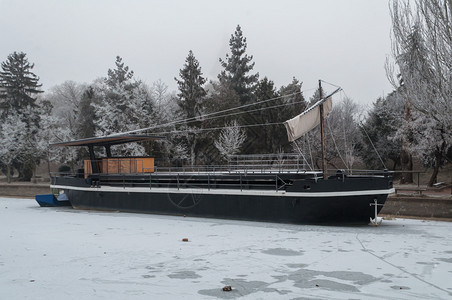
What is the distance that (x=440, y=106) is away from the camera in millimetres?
22406

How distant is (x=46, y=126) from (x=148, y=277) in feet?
150

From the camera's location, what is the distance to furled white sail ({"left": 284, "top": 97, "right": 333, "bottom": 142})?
58.4 feet

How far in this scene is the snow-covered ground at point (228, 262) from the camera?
7637 mm

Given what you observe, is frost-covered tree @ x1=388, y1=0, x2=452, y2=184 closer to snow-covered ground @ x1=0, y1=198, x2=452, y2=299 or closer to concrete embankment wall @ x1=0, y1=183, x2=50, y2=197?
snow-covered ground @ x1=0, y1=198, x2=452, y2=299

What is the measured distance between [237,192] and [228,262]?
798 cm

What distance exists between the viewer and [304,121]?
1806 cm

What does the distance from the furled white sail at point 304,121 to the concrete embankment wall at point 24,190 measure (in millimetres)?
25969

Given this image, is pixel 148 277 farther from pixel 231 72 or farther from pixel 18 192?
pixel 231 72

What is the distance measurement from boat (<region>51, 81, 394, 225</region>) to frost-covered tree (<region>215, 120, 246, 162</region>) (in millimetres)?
17940

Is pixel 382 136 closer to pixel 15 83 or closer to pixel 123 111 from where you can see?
pixel 123 111

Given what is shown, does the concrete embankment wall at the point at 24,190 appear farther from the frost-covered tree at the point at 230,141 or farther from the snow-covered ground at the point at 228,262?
the snow-covered ground at the point at 228,262

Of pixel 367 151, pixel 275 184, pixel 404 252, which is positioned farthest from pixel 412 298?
pixel 367 151

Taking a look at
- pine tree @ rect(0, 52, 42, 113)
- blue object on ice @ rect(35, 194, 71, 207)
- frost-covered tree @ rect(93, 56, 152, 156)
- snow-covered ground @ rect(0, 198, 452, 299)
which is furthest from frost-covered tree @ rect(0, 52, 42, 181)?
snow-covered ground @ rect(0, 198, 452, 299)

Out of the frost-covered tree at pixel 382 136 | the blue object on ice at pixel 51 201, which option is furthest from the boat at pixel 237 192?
→ the frost-covered tree at pixel 382 136
